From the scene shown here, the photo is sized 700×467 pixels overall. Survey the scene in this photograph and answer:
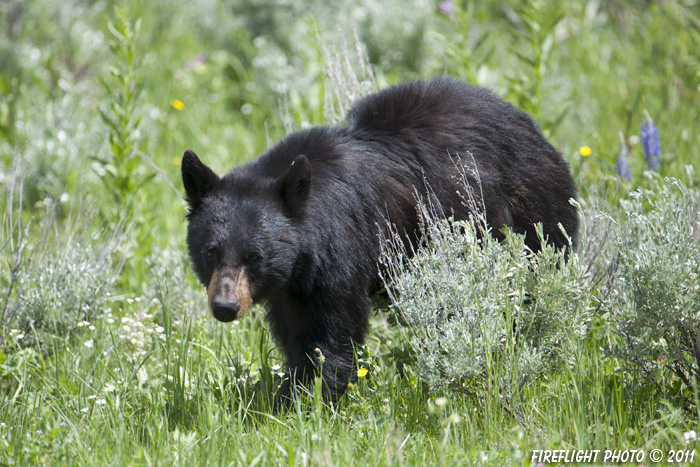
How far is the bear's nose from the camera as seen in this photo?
3178mm

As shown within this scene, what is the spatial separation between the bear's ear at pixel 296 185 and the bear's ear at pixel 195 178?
34 cm

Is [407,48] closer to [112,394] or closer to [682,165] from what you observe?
[682,165]

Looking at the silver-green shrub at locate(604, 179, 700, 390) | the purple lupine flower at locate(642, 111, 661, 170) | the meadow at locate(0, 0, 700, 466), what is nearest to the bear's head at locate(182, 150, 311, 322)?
the meadow at locate(0, 0, 700, 466)

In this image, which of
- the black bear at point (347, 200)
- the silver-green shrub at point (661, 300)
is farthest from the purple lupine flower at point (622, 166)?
the silver-green shrub at point (661, 300)

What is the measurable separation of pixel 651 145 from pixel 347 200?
2.48 meters

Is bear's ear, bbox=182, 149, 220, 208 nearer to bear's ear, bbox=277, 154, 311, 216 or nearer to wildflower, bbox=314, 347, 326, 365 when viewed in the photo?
bear's ear, bbox=277, 154, 311, 216

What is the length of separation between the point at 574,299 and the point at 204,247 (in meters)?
1.72

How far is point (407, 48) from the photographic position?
8031mm

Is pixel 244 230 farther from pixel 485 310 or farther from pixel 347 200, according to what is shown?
pixel 485 310

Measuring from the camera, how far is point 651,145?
495cm

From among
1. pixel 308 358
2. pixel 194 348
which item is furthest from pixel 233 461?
pixel 194 348

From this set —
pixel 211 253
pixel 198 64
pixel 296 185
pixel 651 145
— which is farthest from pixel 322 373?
pixel 198 64

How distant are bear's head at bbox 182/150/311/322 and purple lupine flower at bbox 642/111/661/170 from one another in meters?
2.73

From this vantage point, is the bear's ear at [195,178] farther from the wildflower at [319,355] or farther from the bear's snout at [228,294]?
the wildflower at [319,355]
